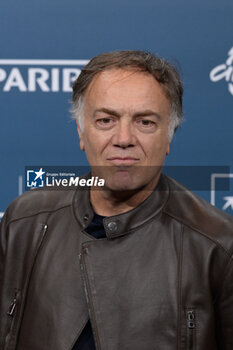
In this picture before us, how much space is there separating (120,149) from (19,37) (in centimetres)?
92

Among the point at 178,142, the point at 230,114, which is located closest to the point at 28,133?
the point at 178,142

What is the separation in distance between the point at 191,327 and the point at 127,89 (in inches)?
20.7

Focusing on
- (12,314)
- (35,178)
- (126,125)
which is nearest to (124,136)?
(126,125)

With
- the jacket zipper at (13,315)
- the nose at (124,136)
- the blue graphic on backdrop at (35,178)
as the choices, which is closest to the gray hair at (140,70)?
the nose at (124,136)

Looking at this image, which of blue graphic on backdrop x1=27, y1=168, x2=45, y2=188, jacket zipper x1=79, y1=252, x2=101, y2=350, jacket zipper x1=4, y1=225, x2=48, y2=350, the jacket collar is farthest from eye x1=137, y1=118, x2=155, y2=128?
blue graphic on backdrop x1=27, y1=168, x2=45, y2=188

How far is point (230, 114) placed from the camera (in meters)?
1.98

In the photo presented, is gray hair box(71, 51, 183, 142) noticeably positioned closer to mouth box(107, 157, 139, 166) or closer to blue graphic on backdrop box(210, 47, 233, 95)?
mouth box(107, 157, 139, 166)

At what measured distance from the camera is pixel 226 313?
3.81 feet

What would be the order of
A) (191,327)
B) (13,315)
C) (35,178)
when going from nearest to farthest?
1. (191,327)
2. (13,315)
3. (35,178)

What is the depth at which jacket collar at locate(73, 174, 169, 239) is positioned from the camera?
3.99ft

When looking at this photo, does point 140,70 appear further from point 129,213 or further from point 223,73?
point 223,73

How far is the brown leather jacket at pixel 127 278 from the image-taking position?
1.15 m

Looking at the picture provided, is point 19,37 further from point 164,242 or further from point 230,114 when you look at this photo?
point 164,242

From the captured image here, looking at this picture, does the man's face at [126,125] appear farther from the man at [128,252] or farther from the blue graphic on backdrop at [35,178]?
the blue graphic on backdrop at [35,178]
